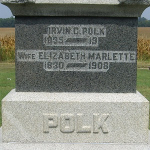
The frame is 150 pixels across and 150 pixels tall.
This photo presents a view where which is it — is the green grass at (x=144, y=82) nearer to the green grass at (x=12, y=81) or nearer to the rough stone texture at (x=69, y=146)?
the green grass at (x=12, y=81)

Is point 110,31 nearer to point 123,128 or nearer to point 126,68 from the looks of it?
point 126,68

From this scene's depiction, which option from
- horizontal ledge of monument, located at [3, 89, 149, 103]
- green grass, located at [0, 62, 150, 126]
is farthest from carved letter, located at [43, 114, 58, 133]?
green grass, located at [0, 62, 150, 126]

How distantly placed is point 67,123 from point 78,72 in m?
0.63

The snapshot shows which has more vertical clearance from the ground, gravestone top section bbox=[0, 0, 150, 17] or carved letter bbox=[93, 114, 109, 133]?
gravestone top section bbox=[0, 0, 150, 17]

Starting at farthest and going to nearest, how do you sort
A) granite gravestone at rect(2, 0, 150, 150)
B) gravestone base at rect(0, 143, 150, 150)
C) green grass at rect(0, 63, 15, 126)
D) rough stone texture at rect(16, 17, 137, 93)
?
green grass at rect(0, 63, 15, 126)
rough stone texture at rect(16, 17, 137, 93)
granite gravestone at rect(2, 0, 150, 150)
gravestone base at rect(0, 143, 150, 150)

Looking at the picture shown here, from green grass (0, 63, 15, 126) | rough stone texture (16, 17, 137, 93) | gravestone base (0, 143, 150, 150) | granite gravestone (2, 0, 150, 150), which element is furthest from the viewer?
green grass (0, 63, 15, 126)

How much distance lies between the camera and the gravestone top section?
4.16 metres

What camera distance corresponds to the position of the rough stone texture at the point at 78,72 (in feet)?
14.2

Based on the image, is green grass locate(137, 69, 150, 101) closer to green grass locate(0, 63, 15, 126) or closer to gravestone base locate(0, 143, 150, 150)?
green grass locate(0, 63, 15, 126)

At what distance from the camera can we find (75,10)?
4.25 meters

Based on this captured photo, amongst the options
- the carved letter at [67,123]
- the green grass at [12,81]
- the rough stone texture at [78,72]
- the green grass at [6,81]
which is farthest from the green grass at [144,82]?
the carved letter at [67,123]

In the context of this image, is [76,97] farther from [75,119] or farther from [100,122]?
[100,122]

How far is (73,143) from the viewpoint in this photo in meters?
4.23

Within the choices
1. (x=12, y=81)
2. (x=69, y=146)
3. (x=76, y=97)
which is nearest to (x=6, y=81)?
(x=12, y=81)
